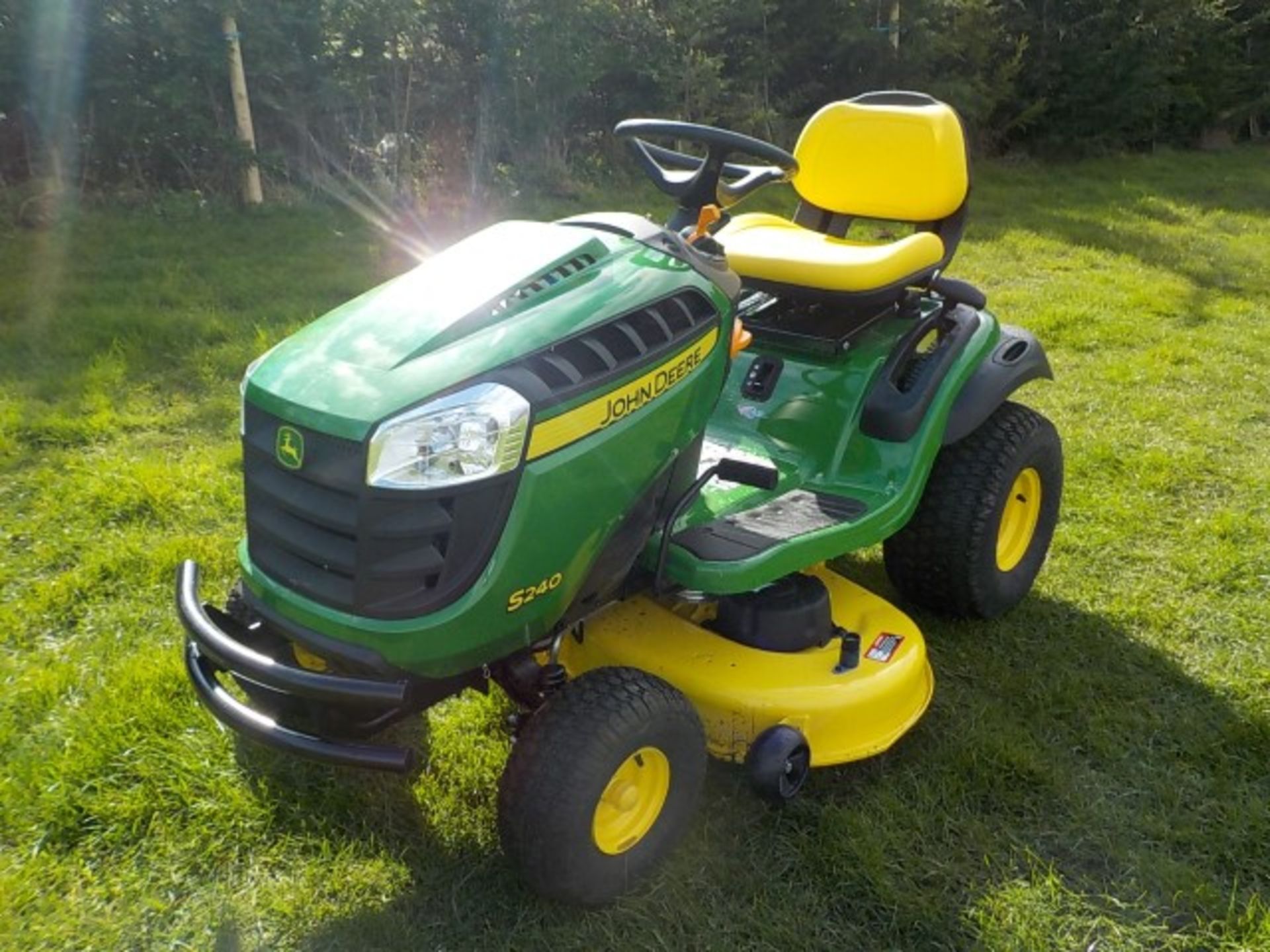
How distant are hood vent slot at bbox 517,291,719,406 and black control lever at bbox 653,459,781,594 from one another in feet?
1.06

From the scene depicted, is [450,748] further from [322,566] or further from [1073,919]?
[1073,919]

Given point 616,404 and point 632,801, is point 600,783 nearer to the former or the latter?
point 632,801

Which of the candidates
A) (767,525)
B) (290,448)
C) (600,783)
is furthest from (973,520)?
(290,448)

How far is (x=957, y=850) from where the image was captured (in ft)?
7.54

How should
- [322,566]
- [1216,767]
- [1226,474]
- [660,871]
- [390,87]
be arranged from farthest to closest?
[390,87]
[1226,474]
[1216,767]
[660,871]
[322,566]

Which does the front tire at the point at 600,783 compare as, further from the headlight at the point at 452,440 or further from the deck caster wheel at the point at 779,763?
the headlight at the point at 452,440

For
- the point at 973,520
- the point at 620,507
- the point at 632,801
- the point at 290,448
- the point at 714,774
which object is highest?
the point at 290,448

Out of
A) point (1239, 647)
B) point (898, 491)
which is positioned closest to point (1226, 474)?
point (1239, 647)

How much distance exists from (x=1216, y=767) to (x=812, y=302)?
1.44 m

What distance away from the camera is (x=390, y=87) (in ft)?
26.1

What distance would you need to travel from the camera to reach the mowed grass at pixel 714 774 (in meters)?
2.11

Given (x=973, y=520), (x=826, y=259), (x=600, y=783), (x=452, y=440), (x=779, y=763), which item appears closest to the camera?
(x=452, y=440)

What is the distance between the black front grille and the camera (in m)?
1.81

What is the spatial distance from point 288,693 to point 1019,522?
219cm
